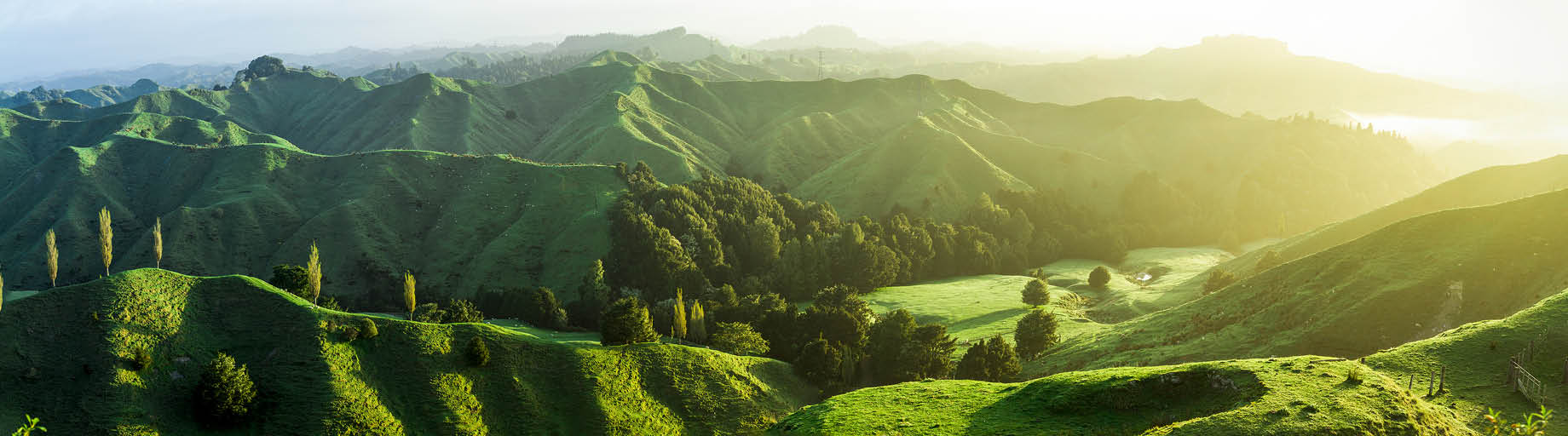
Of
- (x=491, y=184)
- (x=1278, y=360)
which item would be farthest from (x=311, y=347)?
(x=491, y=184)

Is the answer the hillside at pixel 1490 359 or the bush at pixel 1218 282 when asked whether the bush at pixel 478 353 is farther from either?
the bush at pixel 1218 282

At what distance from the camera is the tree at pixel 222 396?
47844 mm

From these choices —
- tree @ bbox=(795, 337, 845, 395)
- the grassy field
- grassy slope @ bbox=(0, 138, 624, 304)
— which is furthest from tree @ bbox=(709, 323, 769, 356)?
grassy slope @ bbox=(0, 138, 624, 304)

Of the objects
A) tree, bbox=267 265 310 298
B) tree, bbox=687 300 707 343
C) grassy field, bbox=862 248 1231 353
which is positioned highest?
tree, bbox=267 265 310 298

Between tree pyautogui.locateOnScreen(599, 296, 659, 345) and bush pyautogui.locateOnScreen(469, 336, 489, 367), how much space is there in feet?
34.0

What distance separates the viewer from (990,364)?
68.8m

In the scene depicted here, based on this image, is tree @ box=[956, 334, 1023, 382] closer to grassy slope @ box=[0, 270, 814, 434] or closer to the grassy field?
the grassy field

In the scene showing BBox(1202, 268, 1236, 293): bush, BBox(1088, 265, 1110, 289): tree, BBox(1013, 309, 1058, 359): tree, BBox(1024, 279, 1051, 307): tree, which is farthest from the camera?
BBox(1088, 265, 1110, 289): tree

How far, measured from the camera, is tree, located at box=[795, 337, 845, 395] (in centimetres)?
6775

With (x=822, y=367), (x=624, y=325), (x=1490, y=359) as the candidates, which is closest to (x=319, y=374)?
(x=624, y=325)

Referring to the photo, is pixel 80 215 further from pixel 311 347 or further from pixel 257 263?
pixel 311 347

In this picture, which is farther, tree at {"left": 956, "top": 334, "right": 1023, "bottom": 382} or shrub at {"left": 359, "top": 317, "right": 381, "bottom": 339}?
tree at {"left": 956, "top": 334, "right": 1023, "bottom": 382}

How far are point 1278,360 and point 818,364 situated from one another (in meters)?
38.3

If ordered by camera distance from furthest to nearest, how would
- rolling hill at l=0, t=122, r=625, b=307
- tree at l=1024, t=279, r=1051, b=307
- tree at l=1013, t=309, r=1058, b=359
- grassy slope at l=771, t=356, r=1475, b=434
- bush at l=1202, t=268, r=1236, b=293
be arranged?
rolling hill at l=0, t=122, r=625, b=307
tree at l=1024, t=279, r=1051, b=307
bush at l=1202, t=268, r=1236, b=293
tree at l=1013, t=309, r=1058, b=359
grassy slope at l=771, t=356, r=1475, b=434
